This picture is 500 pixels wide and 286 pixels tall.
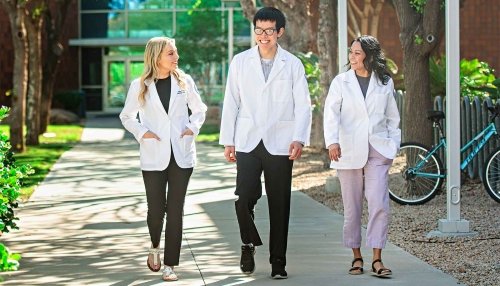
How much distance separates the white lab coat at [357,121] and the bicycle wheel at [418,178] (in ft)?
15.1

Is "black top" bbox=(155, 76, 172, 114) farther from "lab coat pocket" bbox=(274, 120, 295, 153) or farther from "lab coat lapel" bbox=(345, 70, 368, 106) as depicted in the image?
"lab coat lapel" bbox=(345, 70, 368, 106)

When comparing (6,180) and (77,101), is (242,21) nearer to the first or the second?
(77,101)

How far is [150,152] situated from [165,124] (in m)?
0.23

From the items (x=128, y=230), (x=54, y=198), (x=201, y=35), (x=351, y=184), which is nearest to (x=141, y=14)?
(x=201, y=35)

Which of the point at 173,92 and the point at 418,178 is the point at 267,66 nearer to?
the point at 173,92

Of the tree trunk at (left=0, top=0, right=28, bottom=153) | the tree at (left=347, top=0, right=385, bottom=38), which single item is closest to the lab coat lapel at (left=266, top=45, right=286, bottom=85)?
the tree trunk at (left=0, top=0, right=28, bottom=153)

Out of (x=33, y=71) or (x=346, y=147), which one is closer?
(x=346, y=147)

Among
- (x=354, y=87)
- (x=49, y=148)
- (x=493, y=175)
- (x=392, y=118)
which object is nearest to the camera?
(x=354, y=87)

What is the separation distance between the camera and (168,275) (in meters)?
8.72

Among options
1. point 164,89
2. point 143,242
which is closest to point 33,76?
point 143,242

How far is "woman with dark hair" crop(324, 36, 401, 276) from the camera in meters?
8.85

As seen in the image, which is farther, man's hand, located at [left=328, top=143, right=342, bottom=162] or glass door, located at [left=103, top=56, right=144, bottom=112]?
glass door, located at [left=103, top=56, right=144, bottom=112]

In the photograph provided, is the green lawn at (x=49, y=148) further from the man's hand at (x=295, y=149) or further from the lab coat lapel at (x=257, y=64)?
the man's hand at (x=295, y=149)

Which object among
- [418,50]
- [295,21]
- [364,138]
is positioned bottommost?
[364,138]
